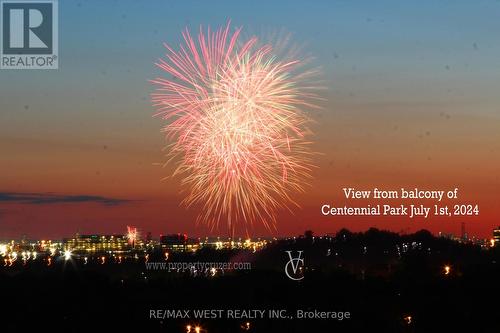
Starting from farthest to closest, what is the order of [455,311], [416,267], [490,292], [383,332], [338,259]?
1. [338,259]
2. [416,267]
3. [490,292]
4. [455,311]
5. [383,332]

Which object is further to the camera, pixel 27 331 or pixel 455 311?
pixel 455 311

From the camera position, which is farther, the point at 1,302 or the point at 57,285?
the point at 57,285

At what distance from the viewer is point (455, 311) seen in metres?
55.2

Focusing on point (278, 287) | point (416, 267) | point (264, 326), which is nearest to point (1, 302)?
point (278, 287)

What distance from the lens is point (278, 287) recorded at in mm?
66812

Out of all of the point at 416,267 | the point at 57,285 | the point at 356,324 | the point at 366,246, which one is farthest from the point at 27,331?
the point at 366,246

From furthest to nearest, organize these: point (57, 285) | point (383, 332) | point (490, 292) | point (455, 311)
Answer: point (57, 285) → point (490, 292) → point (455, 311) → point (383, 332)

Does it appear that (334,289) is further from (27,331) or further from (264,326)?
(27,331)

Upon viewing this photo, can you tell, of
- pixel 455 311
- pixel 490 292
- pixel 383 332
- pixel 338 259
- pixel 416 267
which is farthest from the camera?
pixel 338 259

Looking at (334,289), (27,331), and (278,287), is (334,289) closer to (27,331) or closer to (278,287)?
(278,287)

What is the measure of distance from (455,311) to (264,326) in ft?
40.2

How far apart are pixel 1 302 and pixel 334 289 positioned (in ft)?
73.1

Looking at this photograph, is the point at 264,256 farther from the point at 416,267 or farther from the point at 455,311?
the point at 455,311

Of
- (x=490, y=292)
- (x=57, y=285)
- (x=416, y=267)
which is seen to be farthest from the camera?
(x=416, y=267)
